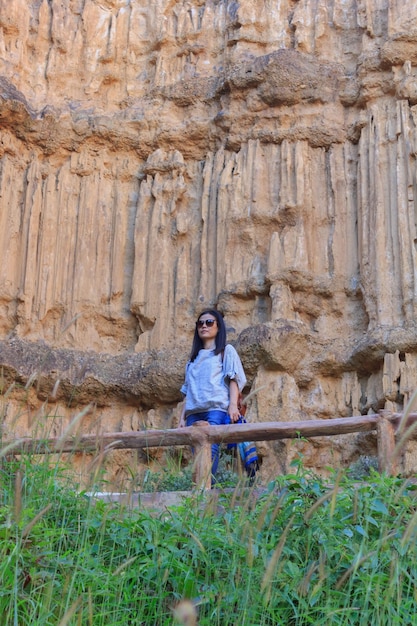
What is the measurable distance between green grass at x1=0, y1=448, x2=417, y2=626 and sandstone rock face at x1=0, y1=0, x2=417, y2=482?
5291 mm

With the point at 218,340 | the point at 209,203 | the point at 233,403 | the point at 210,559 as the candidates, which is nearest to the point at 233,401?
the point at 233,403

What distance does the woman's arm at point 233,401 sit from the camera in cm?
781

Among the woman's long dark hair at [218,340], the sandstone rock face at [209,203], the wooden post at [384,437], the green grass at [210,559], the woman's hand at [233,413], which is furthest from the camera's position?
the sandstone rock face at [209,203]

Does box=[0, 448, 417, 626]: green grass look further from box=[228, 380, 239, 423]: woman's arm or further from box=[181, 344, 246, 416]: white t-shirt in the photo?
box=[181, 344, 246, 416]: white t-shirt

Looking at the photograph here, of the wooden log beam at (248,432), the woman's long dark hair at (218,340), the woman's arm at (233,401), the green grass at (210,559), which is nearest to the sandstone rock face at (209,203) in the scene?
the woman's long dark hair at (218,340)

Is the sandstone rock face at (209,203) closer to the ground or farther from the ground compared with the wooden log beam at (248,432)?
farther from the ground

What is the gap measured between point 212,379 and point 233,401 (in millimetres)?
310

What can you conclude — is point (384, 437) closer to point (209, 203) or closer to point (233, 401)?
point (233, 401)

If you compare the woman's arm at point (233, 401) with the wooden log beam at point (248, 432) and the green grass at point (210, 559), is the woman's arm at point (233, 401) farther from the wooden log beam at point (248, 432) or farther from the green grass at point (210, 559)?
the green grass at point (210, 559)

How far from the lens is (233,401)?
787 centimetres

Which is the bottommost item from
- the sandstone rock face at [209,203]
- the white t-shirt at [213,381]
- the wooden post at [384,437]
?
the wooden post at [384,437]

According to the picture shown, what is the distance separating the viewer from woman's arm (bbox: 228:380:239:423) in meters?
7.81

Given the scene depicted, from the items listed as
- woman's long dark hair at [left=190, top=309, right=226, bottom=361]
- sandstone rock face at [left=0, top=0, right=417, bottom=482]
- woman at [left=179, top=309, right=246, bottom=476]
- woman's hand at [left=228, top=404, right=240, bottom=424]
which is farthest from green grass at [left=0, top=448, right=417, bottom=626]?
sandstone rock face at [left=0, top=0, right=417, bottom=482]

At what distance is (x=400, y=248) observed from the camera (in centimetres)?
1102
